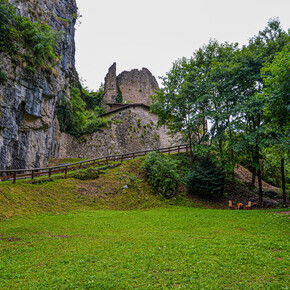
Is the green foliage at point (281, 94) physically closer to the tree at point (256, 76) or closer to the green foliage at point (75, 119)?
the tree at point (256, 76)

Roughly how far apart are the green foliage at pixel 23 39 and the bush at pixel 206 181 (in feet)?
48.8

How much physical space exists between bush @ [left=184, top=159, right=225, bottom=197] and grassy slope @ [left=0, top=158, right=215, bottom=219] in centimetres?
125

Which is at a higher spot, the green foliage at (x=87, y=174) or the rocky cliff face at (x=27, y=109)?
the rocky cliff face at (x=27, y=109)

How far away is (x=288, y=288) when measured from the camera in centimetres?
379

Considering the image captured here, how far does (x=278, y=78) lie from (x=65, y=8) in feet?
86.9

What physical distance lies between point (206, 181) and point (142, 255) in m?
11.4

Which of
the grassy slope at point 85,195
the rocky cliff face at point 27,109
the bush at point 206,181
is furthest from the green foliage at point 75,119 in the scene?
the bush at point 206,181

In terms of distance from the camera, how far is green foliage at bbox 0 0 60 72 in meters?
13.6

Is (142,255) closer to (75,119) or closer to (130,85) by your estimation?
(75,119)

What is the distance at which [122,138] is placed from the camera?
87.8 feet

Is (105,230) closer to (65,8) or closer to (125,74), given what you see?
(65,8)

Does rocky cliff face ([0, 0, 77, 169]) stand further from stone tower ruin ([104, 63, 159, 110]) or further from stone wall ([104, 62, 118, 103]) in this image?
stone tower ruin ([104, 63, 159, 110])

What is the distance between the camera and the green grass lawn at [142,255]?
4.14 meters

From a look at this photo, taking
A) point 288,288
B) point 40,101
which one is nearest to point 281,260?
point 288,288
